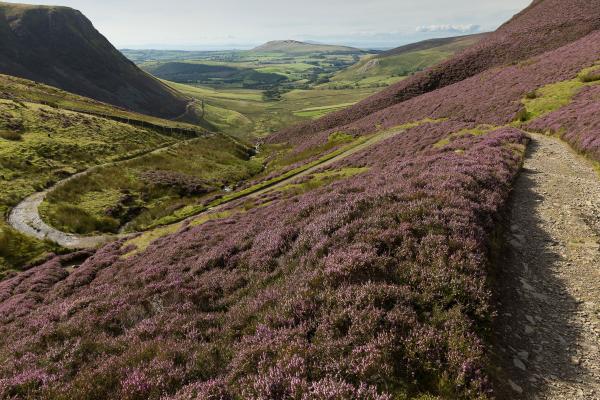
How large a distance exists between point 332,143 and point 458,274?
5558cm

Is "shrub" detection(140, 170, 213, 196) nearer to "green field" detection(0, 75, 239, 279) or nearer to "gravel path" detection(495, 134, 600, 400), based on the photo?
"green field" detection(0, 75, 239, 279)

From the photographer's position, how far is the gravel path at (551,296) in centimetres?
680

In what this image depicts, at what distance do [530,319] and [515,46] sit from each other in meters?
86.8

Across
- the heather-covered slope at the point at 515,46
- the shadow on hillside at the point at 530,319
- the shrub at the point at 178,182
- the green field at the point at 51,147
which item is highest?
the heather-covered slope at the point at 515,46

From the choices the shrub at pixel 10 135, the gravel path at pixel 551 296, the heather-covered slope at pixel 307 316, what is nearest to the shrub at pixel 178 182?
the shrub at pixel 10 135

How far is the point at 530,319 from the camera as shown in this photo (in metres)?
8.60

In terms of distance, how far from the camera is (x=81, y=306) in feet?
47.6

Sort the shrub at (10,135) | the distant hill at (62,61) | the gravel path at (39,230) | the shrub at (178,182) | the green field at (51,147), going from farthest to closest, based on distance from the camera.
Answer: the distant hill at (62,61) → the shrub at (178,182) → the shrub at (10,135) → the gravel path at (39,230) → the green field at (51,147)

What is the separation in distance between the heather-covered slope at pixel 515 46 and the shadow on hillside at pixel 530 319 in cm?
7366

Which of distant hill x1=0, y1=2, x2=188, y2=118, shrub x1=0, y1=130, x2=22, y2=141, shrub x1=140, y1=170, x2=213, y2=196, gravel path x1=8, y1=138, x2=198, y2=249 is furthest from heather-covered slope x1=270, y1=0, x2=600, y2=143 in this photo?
distant hill x1=0, y1=2, x2=188, y2=118

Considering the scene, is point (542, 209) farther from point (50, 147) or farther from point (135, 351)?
point (50, 147)

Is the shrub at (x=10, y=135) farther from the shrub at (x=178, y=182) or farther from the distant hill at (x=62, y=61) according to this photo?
the distant hill at (x=62, y=61)

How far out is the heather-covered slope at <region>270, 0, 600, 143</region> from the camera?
6875cm

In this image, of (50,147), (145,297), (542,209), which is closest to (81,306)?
(145,297)
